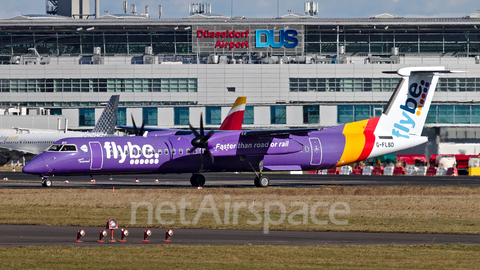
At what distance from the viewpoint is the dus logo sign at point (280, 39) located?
327 feet

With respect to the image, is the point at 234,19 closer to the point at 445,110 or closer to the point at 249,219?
the point at 445,110

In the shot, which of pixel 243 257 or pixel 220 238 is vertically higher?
pixel 243 257

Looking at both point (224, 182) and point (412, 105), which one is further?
point (224, 182)

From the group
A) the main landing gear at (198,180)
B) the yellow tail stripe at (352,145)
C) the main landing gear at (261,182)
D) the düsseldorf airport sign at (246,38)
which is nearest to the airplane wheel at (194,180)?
the main landing gear at (198,180)

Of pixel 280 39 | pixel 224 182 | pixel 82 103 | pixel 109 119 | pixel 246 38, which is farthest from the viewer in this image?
pixel 246 38

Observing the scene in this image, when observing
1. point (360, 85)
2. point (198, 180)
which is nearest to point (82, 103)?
point (360, 85)

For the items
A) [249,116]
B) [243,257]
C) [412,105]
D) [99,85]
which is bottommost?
[243,257]

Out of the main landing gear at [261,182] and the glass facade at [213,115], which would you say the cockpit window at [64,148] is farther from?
the glass facade at [213,115]

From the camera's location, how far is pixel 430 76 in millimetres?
43844

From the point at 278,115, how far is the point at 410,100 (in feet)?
149

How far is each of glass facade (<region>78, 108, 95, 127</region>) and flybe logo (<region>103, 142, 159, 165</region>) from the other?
5460 cm

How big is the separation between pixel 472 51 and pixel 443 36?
17.8ft

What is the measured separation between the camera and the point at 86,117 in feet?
302

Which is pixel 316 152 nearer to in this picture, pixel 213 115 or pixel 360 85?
pixel 213 115
